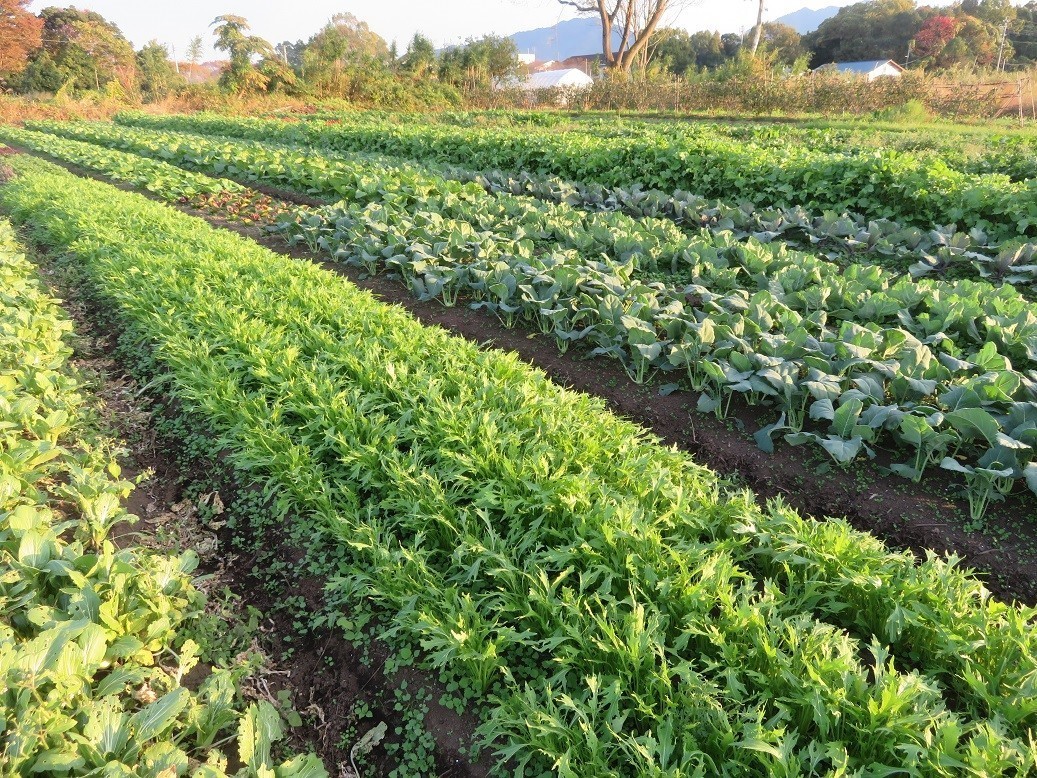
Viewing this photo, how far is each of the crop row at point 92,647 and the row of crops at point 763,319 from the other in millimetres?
2826

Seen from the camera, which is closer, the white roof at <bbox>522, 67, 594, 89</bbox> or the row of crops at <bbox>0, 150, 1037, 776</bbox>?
A: the row of crops at <bbox>0, 150, 1037, 776</bbox>

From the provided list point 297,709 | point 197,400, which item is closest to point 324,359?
point 197,400

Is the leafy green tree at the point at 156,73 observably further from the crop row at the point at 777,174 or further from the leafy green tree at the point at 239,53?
the crop row at the point at 777,174

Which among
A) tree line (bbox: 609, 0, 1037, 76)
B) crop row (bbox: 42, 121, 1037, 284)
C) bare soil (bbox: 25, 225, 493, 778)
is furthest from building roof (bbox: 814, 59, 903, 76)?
bare soil (bbox: 25, 225, 493, 778)

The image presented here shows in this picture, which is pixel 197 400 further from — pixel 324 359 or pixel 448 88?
pixel 448 88

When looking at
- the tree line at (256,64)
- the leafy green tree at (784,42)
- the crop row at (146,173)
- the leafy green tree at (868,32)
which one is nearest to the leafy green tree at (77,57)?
the tree line at (256,64)

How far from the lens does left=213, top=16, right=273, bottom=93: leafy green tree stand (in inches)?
1206

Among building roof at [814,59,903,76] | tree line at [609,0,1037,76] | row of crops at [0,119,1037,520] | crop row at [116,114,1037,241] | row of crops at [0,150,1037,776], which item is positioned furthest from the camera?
building roof at [814,59,903,76]

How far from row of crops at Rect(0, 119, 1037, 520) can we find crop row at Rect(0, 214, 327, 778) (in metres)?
2.83

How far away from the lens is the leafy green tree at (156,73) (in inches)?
1407

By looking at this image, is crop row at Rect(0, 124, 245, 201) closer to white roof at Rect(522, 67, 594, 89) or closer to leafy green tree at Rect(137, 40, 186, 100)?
leafy green tree at Rect(137, 40, 186, 100)

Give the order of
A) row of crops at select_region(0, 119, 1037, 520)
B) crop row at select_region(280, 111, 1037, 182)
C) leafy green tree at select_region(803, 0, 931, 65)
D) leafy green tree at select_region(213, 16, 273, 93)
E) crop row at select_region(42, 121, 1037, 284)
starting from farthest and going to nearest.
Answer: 1. leafy green tree at select_region(803, 0, 931, 65)
2. leafy green tree at select_region(213, 16, 273, 93)
3. crop row at select_region(280, 111, 1037, 182)
4. crop row at select_region(42, 121, 1037, 284)
5. row of crops at select_region(0, 119, 1037, 520)

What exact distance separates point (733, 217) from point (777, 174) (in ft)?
5.08

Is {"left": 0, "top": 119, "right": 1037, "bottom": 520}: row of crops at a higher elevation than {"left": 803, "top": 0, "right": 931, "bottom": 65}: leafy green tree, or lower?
lower
